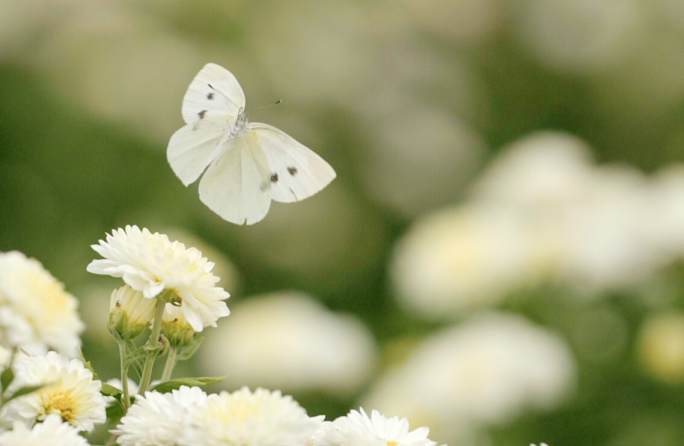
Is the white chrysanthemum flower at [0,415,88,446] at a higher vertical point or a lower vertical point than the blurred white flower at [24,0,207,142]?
lower

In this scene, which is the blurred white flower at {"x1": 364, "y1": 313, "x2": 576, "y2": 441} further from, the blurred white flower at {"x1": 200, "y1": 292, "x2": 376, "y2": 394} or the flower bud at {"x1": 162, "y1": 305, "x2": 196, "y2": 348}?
the flower bud at {"x1": 162, "y1": 305, "x2": 196, "y2": 348}

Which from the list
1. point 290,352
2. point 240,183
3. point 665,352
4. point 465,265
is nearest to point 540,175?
point 465,265

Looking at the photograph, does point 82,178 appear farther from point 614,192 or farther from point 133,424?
point 133,424

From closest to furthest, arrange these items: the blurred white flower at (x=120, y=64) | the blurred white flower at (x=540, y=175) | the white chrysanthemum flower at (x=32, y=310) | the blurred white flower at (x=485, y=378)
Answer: the white chrysanthemum flower at (x=32, y=310) → the blurred white flower at (x=485, y=378) → the blurred white flower at (x=540, y=175) → the blurred white flower at (x=120, y=64)

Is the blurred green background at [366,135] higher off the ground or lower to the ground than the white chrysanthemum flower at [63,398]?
higher

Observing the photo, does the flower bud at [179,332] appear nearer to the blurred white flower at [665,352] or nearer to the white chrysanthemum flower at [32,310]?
the white chrysanthemum flower at [32,310]

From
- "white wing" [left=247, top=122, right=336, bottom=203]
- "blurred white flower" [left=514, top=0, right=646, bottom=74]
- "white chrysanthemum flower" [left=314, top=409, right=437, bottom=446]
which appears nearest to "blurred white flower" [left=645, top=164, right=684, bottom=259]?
"white wing" [left=247, top=122, right=336, bottom=203]

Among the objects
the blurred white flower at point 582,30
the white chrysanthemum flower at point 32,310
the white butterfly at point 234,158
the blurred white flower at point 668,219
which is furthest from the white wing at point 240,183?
the blurred white flower at point 582,30

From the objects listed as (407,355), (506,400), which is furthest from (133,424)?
(407,355)

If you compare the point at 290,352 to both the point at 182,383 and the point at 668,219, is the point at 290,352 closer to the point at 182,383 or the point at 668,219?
the point at 668,219
